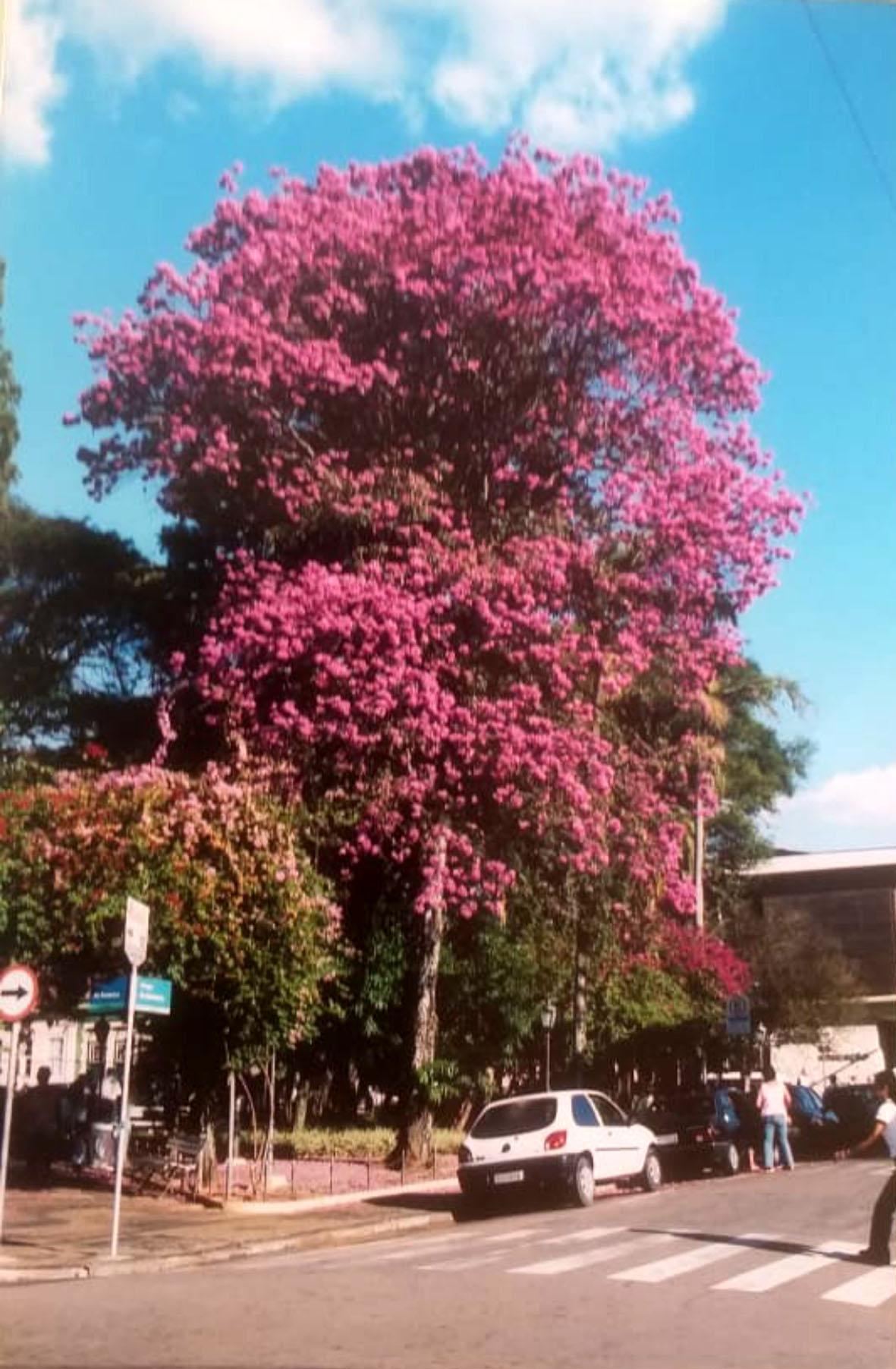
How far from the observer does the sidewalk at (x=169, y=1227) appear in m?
11.8

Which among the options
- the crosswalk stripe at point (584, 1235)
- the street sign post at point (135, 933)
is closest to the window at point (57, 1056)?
the street sign post at point (135, 933)

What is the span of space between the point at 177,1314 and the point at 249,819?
9.30 metres

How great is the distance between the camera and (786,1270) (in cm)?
1070

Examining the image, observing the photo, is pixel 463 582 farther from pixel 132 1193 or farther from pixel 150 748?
pixel 132 1193

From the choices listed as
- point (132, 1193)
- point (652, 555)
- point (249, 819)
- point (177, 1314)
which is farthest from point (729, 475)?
point (177, 1314)

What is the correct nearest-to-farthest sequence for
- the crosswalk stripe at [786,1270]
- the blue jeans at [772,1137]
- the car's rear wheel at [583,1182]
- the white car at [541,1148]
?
the crosswalk stripe at [786,1270], the white car at [541,1148], the car's rear wheel at [583,1182], the blue jeans at [772,1137]

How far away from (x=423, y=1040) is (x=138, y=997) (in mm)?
9333

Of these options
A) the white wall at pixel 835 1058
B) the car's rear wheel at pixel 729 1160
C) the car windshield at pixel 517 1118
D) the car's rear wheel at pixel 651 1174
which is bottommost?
the car's rear wheel at pixel 651 1174

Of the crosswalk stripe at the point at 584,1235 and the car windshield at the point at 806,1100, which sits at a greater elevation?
the car windshield at the point at 806,1100

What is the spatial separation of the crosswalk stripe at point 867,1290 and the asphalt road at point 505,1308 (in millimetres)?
21

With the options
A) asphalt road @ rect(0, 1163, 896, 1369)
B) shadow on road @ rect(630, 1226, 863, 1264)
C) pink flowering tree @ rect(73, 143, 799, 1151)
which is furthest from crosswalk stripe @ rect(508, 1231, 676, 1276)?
pink flowering tree @ rect(73, 143, 799, 1151)

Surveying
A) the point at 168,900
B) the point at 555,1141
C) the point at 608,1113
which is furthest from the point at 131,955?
the point at 608,1113

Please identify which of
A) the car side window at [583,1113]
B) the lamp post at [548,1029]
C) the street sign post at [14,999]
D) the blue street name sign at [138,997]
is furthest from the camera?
the lamp post at [548,1029]

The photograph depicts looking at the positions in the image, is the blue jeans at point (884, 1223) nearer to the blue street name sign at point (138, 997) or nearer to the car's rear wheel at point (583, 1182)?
the car's rear wheel at point (583, 1182)
